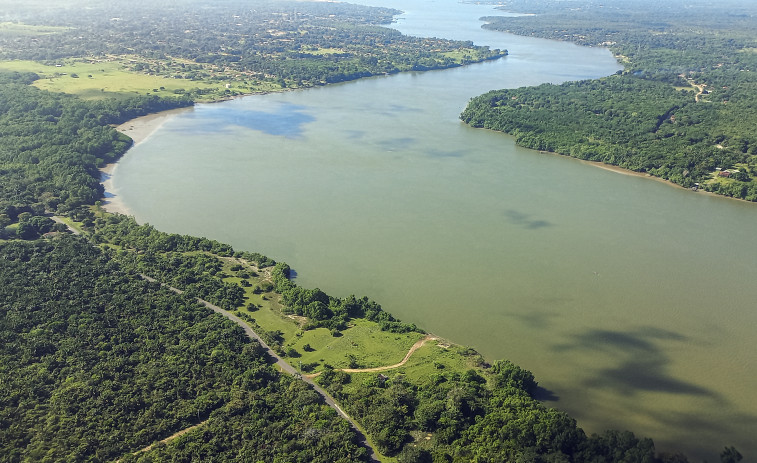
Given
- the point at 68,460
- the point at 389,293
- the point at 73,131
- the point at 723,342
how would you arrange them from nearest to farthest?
the point at 68,460 < the point at 723,342 < the point at 389,293 < the point at 73,131

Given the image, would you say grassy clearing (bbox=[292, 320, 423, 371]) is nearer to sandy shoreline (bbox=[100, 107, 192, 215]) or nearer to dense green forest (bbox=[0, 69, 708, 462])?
dense green forest (bbox=[0, 69, 708, 462])

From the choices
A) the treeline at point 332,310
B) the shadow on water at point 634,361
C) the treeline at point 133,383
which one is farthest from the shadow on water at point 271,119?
the shadow on water at point 634,361

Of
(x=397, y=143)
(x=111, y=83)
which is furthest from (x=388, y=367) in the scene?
(x=111, y=83)

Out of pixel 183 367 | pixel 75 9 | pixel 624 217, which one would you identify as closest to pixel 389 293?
pixel 183 367

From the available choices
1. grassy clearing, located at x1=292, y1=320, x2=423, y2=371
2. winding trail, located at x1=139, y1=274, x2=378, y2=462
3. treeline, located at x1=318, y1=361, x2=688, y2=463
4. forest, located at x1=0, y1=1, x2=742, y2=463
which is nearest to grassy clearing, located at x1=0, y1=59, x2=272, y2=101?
forest, located at x1=0, y1=1, x2=742, y2=463

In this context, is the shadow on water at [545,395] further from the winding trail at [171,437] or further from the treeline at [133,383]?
the winding trail at [171,437]

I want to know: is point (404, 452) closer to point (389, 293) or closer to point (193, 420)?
point (193, 420)
